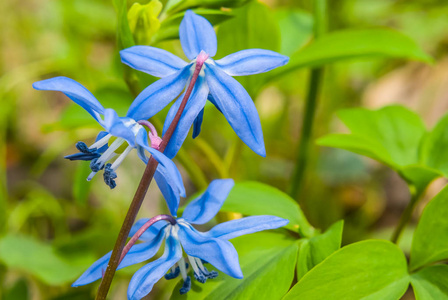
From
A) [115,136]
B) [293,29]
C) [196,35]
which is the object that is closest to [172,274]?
[115,136]

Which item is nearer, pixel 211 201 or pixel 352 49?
pixel 211 201

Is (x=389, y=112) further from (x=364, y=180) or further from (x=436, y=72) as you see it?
(x=436, y=72)

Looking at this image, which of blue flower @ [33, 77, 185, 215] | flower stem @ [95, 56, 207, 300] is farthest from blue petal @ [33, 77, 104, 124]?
flower stem @ [95, 56, 207, 300]

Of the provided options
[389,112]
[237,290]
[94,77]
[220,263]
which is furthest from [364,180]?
[220,263]

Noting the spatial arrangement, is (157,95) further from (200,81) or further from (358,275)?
(358,275)

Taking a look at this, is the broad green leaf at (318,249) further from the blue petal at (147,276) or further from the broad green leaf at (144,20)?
the broad green leaf at (144,20)

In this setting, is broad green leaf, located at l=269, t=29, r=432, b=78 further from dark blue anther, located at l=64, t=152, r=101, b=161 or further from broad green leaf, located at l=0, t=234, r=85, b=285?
broad green leaf, located at l=0, t=234, r=85, b=285
